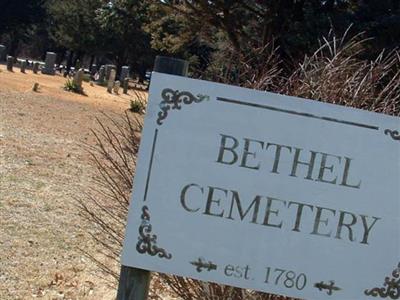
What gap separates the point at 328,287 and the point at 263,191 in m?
0.49

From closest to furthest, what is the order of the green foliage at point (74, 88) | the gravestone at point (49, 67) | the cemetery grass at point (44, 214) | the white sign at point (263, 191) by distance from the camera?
the white sign at point (263, 191), the cemetery grass at point (44, 214), the green foliage at point (74, 88), the gravestone at point (49, 67)

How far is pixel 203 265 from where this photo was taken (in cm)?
263

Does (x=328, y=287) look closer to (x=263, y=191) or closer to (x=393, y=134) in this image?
(x=263, y=191)

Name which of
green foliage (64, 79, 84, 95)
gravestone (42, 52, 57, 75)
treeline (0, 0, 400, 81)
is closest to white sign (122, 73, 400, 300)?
treeline (0, 0, 400, 81)

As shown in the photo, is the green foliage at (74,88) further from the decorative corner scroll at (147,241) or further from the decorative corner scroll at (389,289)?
the decorative corner scroll at (389,289)

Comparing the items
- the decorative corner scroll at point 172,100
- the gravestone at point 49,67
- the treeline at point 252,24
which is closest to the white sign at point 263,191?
the decorative corner scroll at point 172,100

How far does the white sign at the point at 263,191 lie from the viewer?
2592 millimetres

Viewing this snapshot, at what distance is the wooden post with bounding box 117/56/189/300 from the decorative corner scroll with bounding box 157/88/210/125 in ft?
0.35

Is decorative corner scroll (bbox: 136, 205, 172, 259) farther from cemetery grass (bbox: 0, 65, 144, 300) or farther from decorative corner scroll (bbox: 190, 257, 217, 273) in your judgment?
cemetery grass (bbox: 0, 65, 144, 300)

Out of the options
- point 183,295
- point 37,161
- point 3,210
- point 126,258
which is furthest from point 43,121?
point 126,258

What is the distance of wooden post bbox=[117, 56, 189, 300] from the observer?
2.68 metres

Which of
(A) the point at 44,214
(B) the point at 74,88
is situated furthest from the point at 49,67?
(A) the point at 44,214

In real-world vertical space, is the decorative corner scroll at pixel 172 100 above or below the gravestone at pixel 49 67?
below

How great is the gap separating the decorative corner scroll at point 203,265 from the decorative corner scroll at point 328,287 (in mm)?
437
